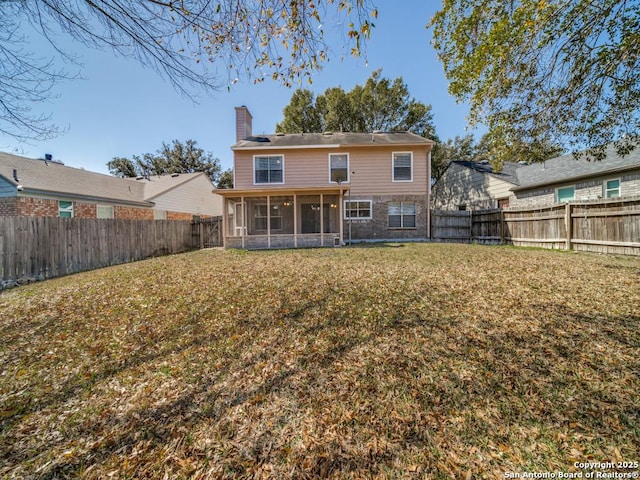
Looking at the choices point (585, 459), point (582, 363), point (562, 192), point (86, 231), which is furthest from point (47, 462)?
point (562, 192)

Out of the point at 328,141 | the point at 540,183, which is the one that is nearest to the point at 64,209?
the point at 328,141

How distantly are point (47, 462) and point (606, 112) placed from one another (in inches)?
347

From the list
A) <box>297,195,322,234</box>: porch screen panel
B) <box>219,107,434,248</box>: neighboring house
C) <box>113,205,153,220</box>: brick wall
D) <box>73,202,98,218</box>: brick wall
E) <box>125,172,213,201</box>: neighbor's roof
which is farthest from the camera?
<box>125,172,213,201</box>: neighbor's roof

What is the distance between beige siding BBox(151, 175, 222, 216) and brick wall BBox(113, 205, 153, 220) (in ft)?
2.17

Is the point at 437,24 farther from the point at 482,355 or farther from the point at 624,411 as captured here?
the point at 624,411

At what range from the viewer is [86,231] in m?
8.88

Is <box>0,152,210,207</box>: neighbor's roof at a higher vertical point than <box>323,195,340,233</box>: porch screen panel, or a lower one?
higher

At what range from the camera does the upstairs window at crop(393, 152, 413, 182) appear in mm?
13602

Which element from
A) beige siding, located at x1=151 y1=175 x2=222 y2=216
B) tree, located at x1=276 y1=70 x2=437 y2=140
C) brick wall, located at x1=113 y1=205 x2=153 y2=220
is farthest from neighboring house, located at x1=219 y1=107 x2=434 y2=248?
tree, located at x1=276 y1=70 x2=437 y2=140

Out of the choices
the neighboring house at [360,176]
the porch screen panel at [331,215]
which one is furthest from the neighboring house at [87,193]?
the porch screen panel at [331,215]

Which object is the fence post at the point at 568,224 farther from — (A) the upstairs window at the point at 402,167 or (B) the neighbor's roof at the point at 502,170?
(B) the neighbor's roof at the point at 502,170

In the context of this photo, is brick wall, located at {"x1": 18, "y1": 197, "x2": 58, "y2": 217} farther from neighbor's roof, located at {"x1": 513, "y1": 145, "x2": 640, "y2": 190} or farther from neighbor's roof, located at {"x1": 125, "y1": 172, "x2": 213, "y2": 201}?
neighbor's roof, located at {"x1": 513, "y1": 145, "x2": 640, "y2": 190}

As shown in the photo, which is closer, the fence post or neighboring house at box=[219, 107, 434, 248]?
the fence post

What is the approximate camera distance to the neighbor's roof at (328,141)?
13.4 metres
